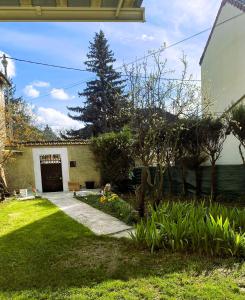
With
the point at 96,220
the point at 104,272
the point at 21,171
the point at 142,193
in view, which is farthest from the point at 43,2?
the point at 21,171

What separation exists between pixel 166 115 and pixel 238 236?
15.0ft

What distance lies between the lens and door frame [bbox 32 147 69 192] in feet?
62.4

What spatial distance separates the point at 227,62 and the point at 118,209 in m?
10.3

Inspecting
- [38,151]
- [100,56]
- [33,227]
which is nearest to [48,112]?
[100,56]

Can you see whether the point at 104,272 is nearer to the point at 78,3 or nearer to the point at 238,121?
the point at 78,3

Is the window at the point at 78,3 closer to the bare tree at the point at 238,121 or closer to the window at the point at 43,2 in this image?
the window at the point at 43,2

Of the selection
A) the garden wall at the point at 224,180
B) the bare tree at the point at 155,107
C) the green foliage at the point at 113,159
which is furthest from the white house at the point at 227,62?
the green foliage at the point at 113,159

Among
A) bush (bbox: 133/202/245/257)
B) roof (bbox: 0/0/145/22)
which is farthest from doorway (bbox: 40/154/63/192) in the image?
roof (bbox: 0/0/145/22)

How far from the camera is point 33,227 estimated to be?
866 cm

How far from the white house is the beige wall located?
27.0ft

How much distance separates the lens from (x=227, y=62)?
52.8 feet

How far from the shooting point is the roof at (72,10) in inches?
133

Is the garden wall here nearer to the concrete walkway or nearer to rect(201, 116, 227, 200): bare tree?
rect(201, 116, 227, 200): bare tree

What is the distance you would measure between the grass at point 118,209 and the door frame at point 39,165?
18.9ft
